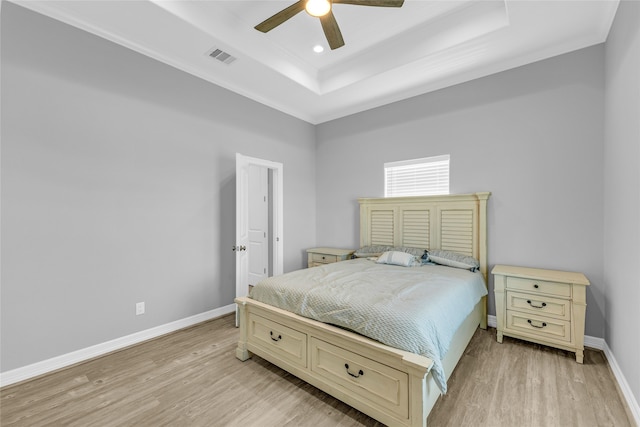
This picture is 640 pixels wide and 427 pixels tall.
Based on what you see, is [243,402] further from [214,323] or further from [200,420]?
[214,323]

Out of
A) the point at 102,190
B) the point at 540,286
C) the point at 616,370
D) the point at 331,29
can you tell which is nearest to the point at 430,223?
the point at 540,286

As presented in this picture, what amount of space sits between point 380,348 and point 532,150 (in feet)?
9.05

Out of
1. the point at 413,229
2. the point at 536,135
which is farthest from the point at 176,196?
the point at 536,135

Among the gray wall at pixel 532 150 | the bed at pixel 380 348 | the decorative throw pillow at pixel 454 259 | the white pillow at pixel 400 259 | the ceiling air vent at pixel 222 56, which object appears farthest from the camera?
the white pillow at pixel 400 259

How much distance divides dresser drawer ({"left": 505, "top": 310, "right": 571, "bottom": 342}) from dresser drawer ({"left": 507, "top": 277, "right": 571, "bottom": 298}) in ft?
0.77

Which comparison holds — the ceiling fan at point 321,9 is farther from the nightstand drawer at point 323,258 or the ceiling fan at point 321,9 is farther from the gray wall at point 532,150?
the nightstand drawer at point 323,258

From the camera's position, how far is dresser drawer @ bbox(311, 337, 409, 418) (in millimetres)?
1556

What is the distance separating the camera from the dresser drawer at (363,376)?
1.56m

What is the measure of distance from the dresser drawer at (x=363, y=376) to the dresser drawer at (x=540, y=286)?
180 centimetres

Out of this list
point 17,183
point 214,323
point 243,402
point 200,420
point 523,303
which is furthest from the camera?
point 214,323

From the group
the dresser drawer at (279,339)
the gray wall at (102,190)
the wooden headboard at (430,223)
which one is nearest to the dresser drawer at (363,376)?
the dresser drawer at (279,339)

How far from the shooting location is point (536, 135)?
9.59 ft

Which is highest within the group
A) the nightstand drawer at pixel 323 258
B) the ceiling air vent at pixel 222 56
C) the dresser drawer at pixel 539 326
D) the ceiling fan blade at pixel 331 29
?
the ceiling air vent at pixel 222 56

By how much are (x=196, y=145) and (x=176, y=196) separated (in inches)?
26.0
